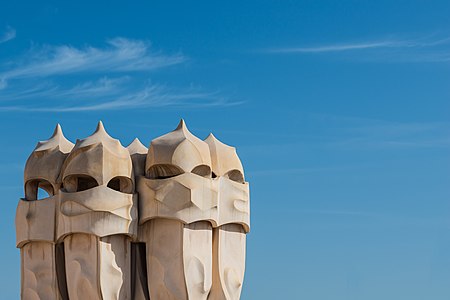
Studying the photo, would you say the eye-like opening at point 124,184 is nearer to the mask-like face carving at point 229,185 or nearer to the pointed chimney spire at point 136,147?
the pointed chimney spire at point 136,147

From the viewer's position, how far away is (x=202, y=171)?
26.8 meters

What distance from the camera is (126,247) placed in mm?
26391

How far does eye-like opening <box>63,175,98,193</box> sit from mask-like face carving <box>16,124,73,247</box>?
1.36 ft

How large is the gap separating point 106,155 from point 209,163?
2662 mm

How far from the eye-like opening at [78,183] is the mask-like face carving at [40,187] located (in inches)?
16.4

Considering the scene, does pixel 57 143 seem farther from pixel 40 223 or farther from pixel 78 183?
pixel 40 223

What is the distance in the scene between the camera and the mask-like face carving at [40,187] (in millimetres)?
26656

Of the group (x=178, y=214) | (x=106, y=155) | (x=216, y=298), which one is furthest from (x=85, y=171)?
(x=216, y=298)

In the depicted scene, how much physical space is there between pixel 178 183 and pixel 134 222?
1504 mm

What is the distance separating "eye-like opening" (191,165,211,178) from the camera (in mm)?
26703

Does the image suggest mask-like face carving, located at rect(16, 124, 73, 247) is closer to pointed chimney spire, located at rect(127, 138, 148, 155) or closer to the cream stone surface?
the cream stone surface

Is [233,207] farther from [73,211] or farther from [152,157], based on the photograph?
[73,211]

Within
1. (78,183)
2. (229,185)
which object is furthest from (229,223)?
(78,183)

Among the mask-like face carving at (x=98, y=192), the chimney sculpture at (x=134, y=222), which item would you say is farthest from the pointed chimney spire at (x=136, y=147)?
the mask-like face carving at (x=98, y=192)
